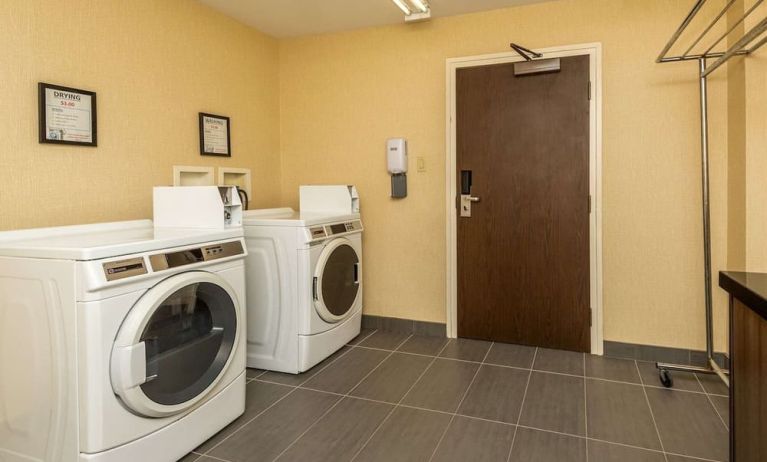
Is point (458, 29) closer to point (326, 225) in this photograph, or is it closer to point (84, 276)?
point (326, 225)

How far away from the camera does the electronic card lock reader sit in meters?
3.25

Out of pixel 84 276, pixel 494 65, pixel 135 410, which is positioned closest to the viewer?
pixel 84 276

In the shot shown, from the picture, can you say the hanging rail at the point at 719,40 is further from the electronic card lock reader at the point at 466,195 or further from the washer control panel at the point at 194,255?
the washer control panel at the point at 194,255

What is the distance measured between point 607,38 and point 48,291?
10.6 ft

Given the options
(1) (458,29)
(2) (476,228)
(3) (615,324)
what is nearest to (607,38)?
(1) (458,29)

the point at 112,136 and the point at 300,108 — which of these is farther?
the point at 300,108

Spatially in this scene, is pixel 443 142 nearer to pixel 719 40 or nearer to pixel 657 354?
pixel 719 40

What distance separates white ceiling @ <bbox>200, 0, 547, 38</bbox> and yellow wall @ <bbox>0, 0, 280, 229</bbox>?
0.15m

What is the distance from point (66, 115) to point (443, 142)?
2277 millimetres

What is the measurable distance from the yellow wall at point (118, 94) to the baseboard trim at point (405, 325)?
1369 millimetres

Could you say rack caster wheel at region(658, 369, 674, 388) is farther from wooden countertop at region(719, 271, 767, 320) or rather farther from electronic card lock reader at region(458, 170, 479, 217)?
electronic card lock reader at region(458, 170, 479, 217)

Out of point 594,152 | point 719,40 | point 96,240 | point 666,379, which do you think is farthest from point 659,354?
point 96,240

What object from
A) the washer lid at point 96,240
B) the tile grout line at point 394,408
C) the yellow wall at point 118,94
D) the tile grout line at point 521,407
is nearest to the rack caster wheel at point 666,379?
the tile grout line at point 521,407

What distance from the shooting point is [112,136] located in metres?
2.48
